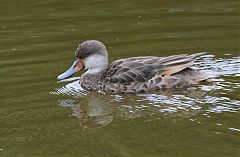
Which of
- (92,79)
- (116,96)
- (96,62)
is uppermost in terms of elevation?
(96,62)

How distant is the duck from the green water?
0.21 m

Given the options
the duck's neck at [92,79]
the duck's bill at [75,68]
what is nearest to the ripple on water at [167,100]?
the duck's neck at [92,79]

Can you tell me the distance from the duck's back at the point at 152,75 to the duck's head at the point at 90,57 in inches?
15.9

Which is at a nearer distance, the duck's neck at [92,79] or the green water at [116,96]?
the green water at [116,96]

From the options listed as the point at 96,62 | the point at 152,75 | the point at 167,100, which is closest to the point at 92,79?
the point at 96,62

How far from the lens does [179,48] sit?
521 inches

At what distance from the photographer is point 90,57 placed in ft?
38.6

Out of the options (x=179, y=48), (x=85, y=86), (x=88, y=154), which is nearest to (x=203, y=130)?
(x=88, y=154)

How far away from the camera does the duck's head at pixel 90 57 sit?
38.5 feet

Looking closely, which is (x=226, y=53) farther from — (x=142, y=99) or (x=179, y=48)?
(x=142, y=99)

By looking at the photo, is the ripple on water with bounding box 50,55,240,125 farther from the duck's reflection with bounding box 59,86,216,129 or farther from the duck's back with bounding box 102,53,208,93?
the duck's back with bounding box 102,53,208,93

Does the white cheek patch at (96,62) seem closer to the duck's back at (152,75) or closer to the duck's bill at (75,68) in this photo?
the duck's bill at (75,68)

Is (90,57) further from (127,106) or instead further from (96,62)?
(127,106)

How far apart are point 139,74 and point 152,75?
8.1 inches
